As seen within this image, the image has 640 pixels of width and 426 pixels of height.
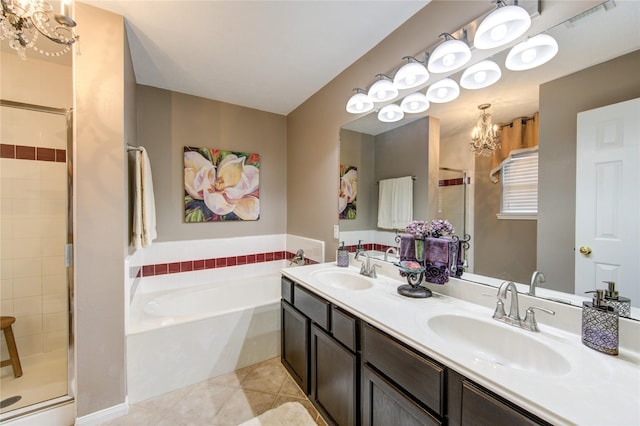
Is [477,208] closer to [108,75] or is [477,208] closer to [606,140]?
[606,140]

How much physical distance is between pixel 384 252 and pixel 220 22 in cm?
192

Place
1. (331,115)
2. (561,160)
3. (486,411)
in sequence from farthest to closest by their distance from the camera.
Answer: (331,115) → (561,160) → (486,411)

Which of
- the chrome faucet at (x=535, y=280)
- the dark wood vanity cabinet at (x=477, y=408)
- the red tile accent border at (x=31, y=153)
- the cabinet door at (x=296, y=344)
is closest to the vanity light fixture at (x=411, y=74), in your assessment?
the chrome faucet at (x=535, y=280)

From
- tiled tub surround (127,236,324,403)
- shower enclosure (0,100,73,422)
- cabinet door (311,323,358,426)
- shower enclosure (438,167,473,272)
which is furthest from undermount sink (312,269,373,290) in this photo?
shower enclosure (0,100,73,422)

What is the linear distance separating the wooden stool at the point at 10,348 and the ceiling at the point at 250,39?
218cm

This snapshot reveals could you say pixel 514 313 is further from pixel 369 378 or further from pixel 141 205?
pixel 141 205

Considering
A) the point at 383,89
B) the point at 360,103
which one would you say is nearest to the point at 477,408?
the point at 383,89

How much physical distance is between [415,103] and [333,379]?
5.75 ft

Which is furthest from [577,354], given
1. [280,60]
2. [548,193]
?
[280,60]

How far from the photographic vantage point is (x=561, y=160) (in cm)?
109

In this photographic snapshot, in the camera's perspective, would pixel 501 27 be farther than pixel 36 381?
No

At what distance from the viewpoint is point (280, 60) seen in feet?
6.79

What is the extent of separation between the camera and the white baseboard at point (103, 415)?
158cm

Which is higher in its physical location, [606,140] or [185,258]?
[606,140]
